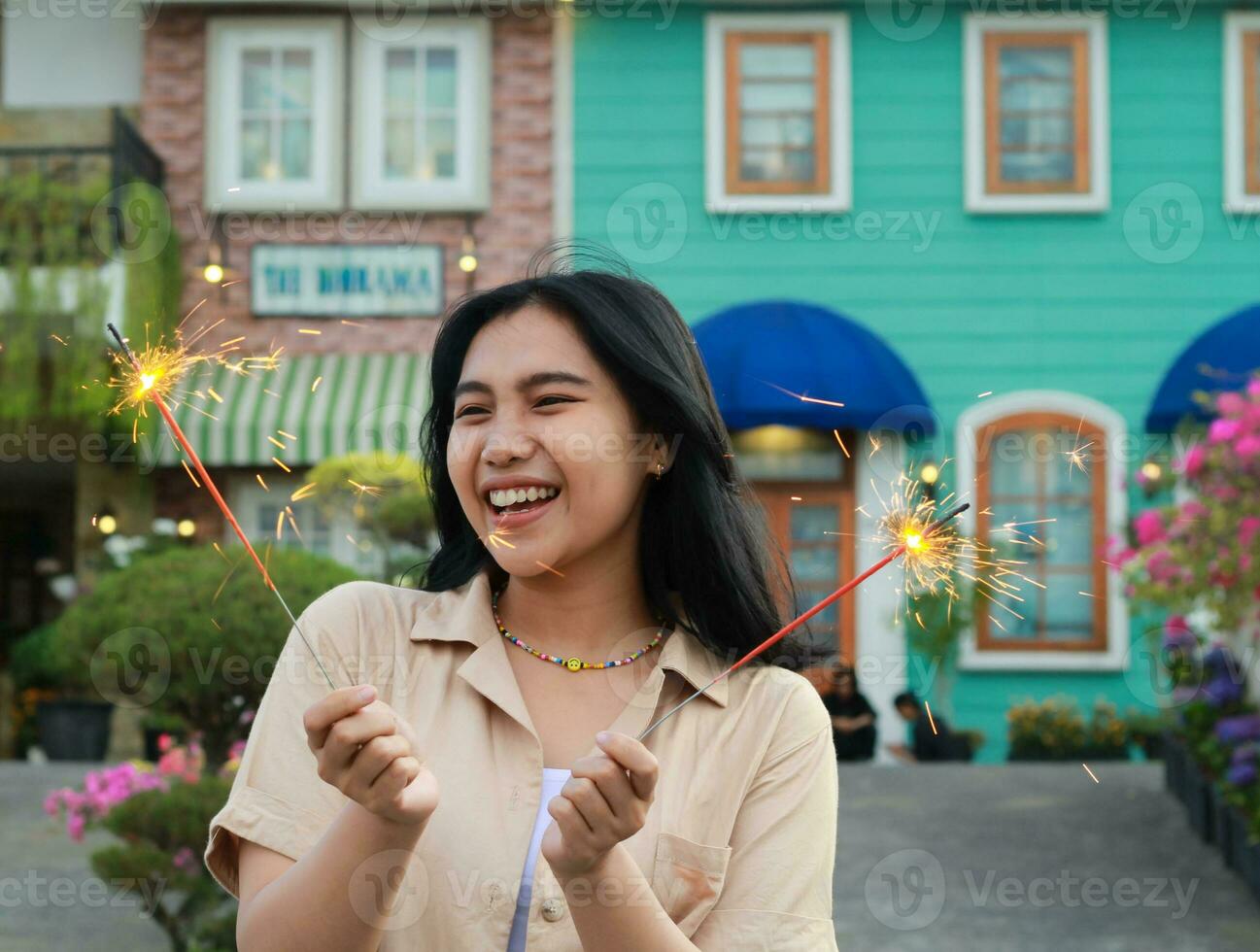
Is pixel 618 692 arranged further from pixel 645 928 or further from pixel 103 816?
pixel 103 816

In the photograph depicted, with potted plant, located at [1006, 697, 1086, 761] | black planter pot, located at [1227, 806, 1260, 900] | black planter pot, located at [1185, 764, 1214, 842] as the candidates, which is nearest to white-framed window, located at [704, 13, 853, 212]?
potted plant, located at [1006, 697, 1086, 761]

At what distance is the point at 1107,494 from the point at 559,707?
874cm

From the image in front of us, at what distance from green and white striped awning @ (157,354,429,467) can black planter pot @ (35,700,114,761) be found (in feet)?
5.74

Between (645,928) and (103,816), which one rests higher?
(645,928)

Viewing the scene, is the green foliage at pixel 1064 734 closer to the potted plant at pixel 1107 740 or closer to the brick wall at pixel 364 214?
the potted plant at pixel 1107 740

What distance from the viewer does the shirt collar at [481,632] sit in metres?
1.82

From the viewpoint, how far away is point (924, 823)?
22.1ft

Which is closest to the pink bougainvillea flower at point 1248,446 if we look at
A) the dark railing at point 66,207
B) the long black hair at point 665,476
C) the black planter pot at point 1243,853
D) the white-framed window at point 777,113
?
the black planter pot at point 1243,853

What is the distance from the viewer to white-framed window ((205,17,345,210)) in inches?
399

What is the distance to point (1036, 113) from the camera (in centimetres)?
1004

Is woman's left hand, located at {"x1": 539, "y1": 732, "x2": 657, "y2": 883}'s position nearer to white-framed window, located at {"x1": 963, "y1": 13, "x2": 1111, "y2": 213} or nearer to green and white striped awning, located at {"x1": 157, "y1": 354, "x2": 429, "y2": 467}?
green and white striped awning, located at {"x1": 157, "y1": 354, "x2": 429, "y2": 467}

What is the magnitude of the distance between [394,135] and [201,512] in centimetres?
292

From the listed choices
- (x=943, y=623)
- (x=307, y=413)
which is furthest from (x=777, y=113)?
(x=307, y=413)

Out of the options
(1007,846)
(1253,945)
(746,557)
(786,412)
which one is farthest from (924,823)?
(746,557)
